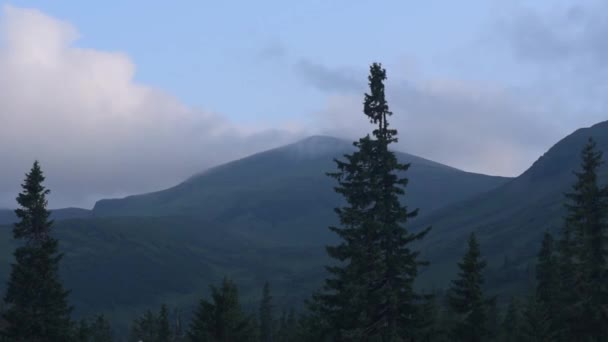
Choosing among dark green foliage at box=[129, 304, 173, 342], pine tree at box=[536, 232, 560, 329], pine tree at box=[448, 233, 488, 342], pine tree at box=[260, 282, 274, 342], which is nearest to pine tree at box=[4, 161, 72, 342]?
pine tree at box=[448, 233, 488, 342]

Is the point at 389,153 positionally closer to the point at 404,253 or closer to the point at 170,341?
the point at 404,253

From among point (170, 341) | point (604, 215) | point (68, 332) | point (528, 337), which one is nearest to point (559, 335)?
point (528, 337)

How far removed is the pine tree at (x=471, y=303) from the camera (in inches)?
2435

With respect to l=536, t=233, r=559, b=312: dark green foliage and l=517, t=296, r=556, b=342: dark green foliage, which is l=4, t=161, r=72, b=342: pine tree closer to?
l=517, t=296, r=556, b=342: dark green foliage

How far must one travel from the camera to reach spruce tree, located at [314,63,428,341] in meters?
46.7

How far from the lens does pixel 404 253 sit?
156 feet

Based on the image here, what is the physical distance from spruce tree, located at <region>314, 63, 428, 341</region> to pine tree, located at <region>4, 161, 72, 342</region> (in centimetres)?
1906

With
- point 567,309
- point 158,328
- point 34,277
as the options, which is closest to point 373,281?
point 34,277

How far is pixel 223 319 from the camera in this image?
66.7m

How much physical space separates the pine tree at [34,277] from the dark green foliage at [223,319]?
575 inches

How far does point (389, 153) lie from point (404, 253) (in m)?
5.81

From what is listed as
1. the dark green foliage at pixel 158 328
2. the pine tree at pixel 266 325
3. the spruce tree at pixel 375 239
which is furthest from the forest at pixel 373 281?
the pine tree at pixel 266 325

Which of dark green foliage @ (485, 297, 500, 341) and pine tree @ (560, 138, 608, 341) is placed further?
dark green foliage @ (485, 297, 500, 341)

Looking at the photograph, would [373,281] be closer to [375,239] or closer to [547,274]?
[375,239]
